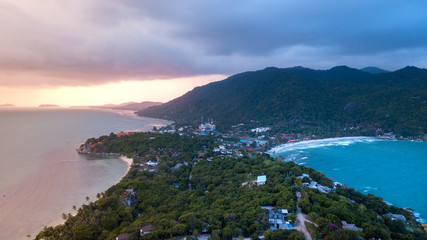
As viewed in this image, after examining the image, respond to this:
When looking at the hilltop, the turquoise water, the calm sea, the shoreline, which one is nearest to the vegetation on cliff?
the calm sea

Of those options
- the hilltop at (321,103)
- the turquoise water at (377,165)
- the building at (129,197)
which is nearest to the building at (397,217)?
the turquoise water at (377,165)

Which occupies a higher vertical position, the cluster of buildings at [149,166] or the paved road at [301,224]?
the paved road at [301,224]

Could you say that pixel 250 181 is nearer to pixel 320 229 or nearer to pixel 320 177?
pixel 320 177

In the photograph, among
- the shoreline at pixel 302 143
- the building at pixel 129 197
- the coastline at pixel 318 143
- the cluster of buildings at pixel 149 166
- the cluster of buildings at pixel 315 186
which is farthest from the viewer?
the coastline at pixel 318 143

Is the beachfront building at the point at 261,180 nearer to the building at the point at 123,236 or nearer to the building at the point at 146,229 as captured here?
the building at the point at 146,229

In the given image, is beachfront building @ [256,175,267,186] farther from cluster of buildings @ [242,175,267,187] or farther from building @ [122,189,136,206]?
building @ [122,189,136,206]

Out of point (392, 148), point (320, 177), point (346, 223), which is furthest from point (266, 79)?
point (346, 223)

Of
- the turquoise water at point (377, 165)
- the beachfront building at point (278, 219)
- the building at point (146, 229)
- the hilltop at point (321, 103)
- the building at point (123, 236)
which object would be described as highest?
the hilltop at point (321, 103)
